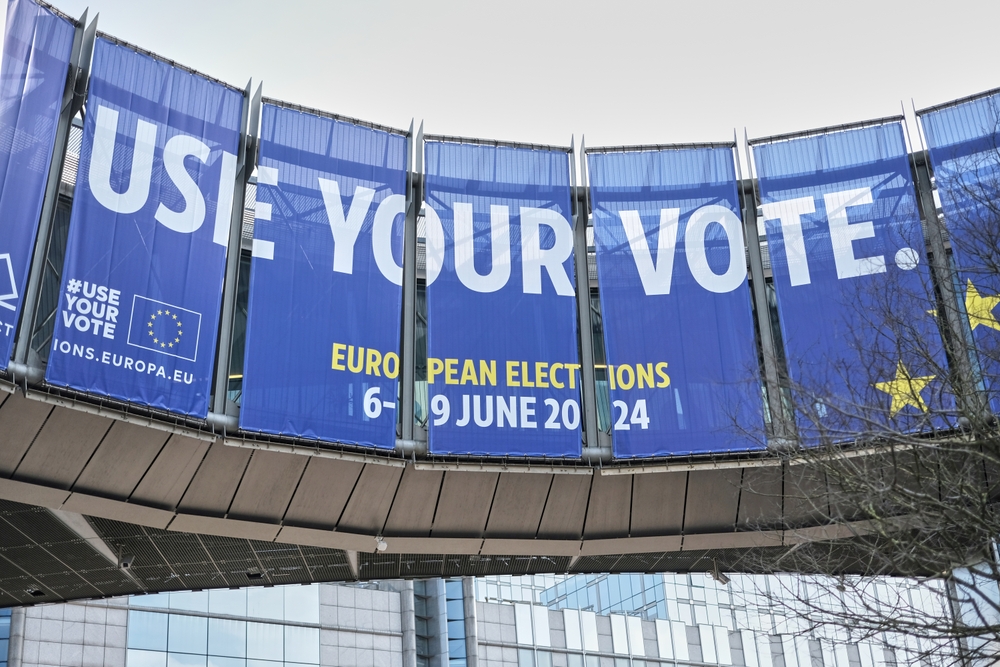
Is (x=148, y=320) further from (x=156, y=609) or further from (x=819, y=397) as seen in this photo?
(x=156, y=609)

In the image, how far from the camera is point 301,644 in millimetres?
50156

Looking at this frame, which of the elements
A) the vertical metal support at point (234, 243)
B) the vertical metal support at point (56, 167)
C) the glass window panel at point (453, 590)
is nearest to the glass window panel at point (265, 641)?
the glass window panel at point (453, 590)

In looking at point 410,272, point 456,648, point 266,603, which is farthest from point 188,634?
point 410,272

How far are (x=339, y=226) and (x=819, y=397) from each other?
1056 cm

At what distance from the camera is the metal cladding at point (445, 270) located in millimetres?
18422

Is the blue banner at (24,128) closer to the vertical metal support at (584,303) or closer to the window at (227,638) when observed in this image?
the vertical metal support at (584,303)

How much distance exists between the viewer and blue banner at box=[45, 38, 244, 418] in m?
17.9

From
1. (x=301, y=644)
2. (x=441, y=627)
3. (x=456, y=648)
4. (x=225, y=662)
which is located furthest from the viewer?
(x=441, y=627)

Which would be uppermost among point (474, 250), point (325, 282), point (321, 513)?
point (474, 250)

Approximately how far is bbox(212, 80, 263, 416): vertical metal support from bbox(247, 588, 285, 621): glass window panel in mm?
31381

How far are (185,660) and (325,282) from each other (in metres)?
31.0

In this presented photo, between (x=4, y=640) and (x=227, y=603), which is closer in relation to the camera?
(x=4, y=640)

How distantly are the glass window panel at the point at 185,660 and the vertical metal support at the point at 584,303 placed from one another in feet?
102

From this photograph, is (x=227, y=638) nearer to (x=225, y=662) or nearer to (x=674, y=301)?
(x=225, y=662)
